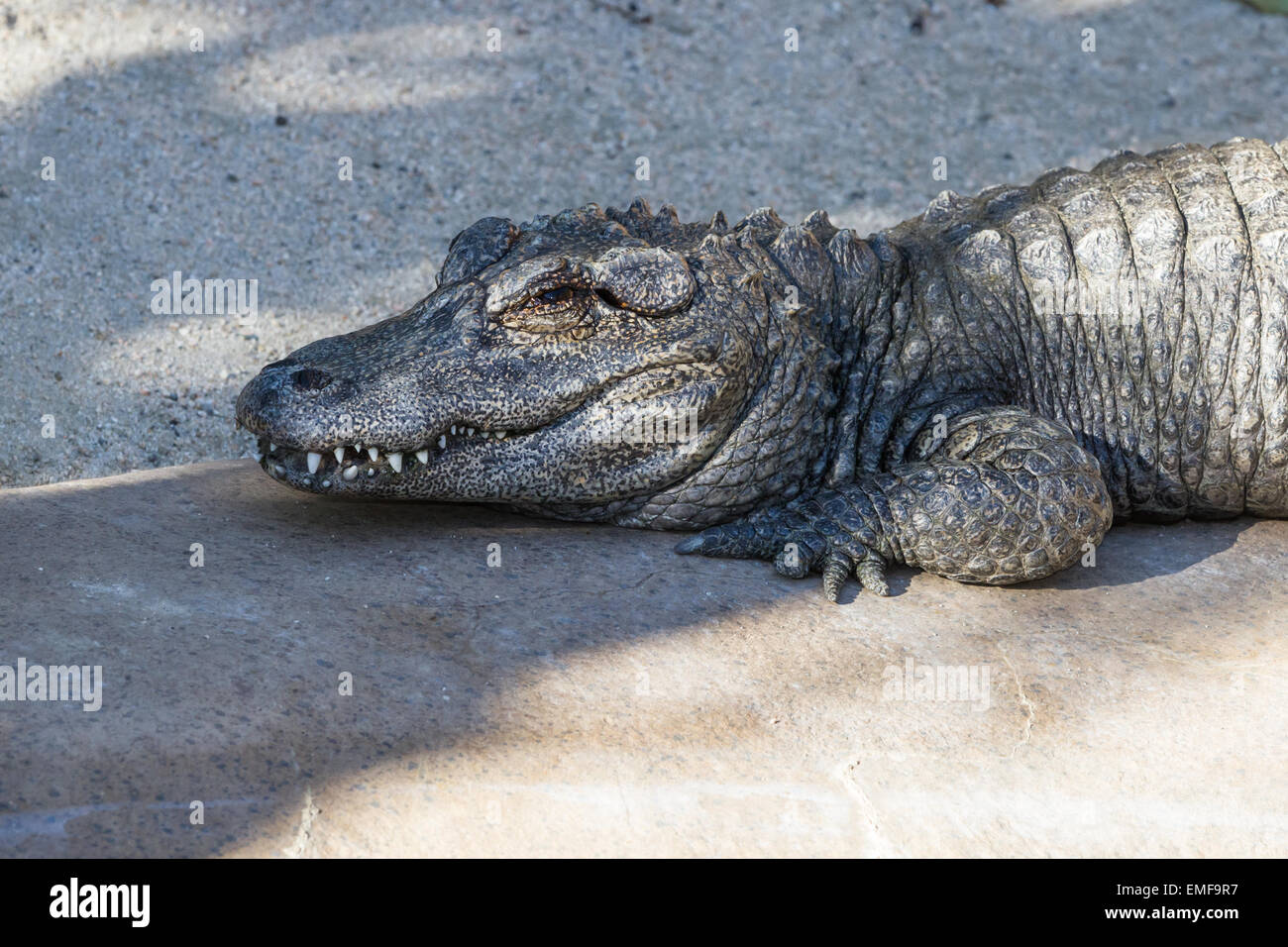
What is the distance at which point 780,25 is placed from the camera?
9422mm

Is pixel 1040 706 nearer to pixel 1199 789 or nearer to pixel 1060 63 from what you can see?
pixel 1199 789

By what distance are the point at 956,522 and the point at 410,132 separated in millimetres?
4839

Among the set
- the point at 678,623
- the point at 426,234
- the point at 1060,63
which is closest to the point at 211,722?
the point at 678,623

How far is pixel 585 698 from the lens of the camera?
388 cm

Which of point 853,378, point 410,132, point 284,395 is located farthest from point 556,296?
point 410,132

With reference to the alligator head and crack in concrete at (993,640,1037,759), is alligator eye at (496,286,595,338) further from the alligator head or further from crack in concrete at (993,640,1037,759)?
crack in concrete at (993,640,1037,759)

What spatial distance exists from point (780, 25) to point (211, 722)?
738 centimetres

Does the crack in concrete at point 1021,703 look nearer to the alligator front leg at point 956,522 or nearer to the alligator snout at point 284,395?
the alligator front leg at point 956,522

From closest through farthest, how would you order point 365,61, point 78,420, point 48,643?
point 48,643, point 78,420, point 365,61

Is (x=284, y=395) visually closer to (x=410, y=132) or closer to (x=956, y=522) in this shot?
(x=956, y=522)

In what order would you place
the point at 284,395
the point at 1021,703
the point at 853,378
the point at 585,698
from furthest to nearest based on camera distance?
the point at 853,378
the point at 284,395
the point at 1021,703
the point at 585,698

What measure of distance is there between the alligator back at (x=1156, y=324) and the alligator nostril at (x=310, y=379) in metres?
2.52

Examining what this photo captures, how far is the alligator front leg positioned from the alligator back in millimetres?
547

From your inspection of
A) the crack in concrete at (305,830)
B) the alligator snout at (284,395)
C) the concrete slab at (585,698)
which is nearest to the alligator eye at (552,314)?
the alligator snout at (284,395)
